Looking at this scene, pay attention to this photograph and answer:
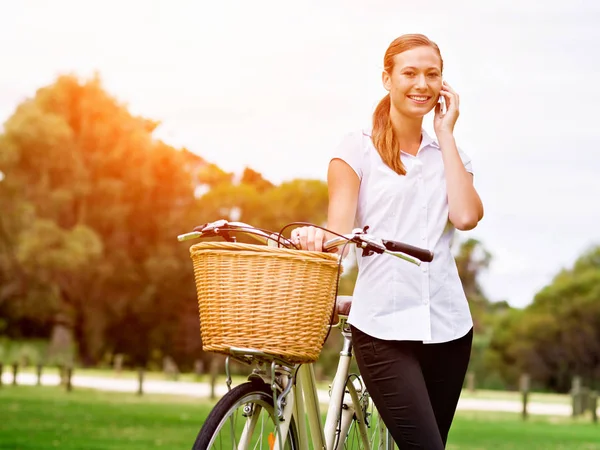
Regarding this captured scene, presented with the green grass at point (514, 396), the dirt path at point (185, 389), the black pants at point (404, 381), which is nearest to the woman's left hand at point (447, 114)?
the black pants at point (404, 381)

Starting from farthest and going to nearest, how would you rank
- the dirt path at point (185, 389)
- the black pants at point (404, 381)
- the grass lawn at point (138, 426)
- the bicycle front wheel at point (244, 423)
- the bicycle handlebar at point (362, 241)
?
the dirt path at point (185, 389)
the grass lawn at point (138, 426)
the black pants at point (404, 381)
the bicycle handlebar at point (362, 241)
the bicycle front wheel at point (244, 423)

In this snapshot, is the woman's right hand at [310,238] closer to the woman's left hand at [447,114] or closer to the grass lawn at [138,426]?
the woman's left hand at [447,114]

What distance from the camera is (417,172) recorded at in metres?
3.61

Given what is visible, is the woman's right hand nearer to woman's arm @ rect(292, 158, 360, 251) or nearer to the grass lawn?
woman's arm @ rect(292, 158, 360, 251)

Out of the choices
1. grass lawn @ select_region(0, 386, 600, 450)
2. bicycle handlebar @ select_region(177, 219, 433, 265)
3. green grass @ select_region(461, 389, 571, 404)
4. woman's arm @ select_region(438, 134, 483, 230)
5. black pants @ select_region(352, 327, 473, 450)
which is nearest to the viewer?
bicycle handlebar @ select_region(177, 219, 433, 265)

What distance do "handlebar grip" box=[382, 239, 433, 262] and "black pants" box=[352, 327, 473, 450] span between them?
14.3 inches

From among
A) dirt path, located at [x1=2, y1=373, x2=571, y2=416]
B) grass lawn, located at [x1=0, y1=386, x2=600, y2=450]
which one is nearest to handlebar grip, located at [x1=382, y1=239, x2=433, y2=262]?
grass lawn, located at [x1=0, y1=386, x2=600, y2=450]

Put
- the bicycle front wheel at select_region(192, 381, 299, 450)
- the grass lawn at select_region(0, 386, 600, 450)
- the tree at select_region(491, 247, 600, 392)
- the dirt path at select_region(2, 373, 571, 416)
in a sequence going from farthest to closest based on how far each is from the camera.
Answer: the tree at select_region(491, 247, 600, 392), the dirt path at select_region(2, 373, 571, 416), the grass lawn at select_region(0, 386, 600, 450), the bicycle front wheel at select_region(192, 381, 299, 450)

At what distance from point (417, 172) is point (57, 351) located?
120ft

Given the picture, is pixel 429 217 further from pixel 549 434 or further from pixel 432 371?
pixel 549 434

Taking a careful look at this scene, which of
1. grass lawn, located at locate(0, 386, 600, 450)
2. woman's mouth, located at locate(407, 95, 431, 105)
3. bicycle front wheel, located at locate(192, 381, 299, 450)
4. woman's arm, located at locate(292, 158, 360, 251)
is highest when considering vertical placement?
woman's mouth, located at locate(407, 95, 431, 105)

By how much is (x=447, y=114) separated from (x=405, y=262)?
1.68 ft

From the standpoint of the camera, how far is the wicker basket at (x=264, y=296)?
3.00m

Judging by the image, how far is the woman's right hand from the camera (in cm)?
325
